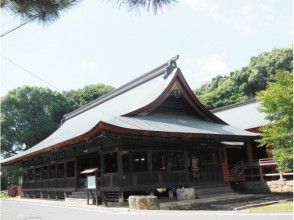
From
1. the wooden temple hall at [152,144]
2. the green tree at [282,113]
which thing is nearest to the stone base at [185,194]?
the wooden temple hall at [152,144]

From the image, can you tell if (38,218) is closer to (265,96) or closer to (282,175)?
(265,96)

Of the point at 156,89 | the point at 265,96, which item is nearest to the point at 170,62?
the point at 156,89

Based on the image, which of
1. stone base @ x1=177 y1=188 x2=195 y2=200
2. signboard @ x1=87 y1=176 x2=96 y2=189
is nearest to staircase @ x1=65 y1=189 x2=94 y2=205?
signboard @ x1=87 y1=176 x2=96 y2=189

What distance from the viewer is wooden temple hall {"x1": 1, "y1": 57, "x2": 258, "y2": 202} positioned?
64.3ft

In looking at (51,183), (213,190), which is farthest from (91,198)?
(51,183)

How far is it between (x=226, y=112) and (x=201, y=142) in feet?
52.8

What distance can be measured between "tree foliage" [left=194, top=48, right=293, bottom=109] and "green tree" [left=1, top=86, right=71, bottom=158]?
72.7 ft

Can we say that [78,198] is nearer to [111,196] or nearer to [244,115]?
[111,196]

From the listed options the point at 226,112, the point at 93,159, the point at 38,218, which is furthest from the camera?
the point at 226,112

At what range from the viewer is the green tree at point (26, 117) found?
160ft

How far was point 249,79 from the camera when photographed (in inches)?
2239

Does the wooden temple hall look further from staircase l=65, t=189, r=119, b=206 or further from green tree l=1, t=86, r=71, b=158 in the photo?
green tree l=1, t=86, r=71, b=158

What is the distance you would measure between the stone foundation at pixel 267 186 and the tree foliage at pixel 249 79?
31257mm

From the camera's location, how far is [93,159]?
28.1 meters
